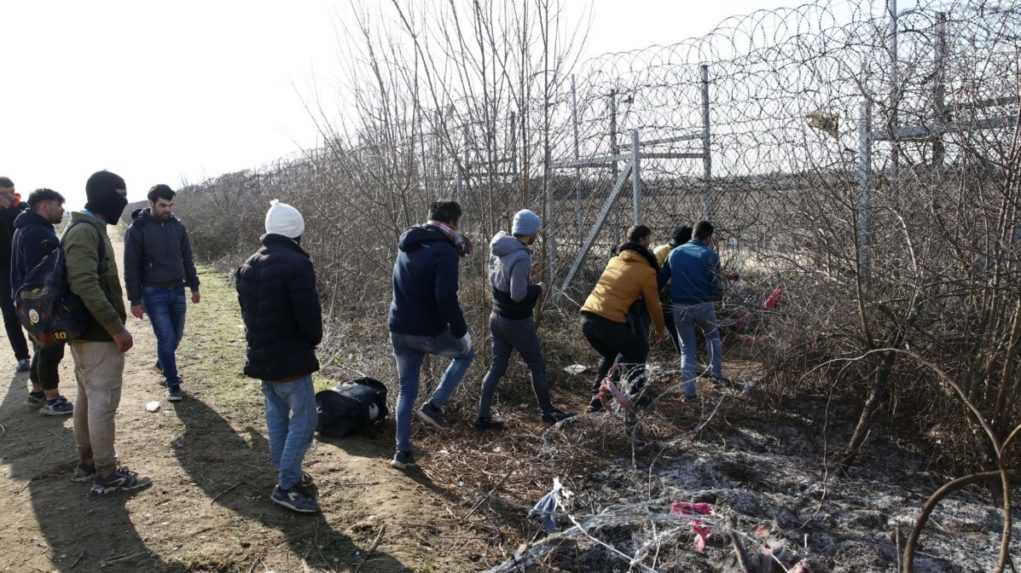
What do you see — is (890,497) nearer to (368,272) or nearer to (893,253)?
(893,253)

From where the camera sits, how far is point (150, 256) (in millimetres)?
5141

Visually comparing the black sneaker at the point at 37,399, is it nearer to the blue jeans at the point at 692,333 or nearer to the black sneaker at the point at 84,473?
the black sneaker at the point at 84,473

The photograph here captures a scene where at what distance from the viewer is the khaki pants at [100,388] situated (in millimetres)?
3568

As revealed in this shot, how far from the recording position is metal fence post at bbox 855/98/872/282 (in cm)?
406

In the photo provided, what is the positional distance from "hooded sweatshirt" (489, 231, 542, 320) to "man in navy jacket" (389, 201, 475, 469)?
0.35 metres

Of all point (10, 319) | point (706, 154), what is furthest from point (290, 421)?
point (706, 154)

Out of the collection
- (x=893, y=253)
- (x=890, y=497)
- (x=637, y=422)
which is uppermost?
(x=893, y=253)

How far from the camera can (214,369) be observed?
6.49 m

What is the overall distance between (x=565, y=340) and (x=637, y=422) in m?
2.35

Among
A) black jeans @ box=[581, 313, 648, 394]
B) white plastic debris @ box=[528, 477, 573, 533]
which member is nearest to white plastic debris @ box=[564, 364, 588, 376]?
black jeans @ box=[581, 313, 648, 394]

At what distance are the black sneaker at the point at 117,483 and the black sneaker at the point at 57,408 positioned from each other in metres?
1.60

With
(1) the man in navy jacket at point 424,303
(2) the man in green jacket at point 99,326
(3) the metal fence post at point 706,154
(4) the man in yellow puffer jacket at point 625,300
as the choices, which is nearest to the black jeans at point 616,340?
(4) the man in yellow puffer jacket at point 625,300

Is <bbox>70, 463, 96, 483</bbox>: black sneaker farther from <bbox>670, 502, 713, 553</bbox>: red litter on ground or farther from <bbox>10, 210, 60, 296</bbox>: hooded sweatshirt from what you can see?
<bbox>670, 502, 713, 553</bbox>: red litter on ground

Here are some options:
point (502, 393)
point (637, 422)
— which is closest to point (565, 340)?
point (502, 393)
